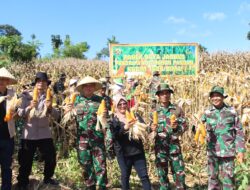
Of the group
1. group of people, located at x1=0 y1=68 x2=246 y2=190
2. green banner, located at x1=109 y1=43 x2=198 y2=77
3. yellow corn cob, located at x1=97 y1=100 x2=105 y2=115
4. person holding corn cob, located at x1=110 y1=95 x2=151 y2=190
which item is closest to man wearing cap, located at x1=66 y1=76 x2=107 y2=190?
group of people, located at x1=0 y1=68 x2=246 y2=190

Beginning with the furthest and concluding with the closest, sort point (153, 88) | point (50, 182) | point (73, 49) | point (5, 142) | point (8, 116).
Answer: point (73, 49), point (153, 88), point (50, 182), point (5, 142), point (8, 116)

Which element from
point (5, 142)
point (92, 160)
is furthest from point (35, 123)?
point (92, 160)

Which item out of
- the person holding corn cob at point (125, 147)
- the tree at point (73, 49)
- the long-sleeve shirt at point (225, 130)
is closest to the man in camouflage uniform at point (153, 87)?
the person holding corn cob at point (125, 147)

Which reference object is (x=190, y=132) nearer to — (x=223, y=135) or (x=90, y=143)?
(x=223, y=135)

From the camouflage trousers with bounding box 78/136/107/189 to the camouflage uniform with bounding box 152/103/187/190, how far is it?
741 millimetres

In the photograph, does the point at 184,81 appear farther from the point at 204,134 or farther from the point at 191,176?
the point at 204,134

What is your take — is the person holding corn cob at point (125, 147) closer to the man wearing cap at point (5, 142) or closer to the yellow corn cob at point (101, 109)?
the yellow corn cob at point (101, 109)

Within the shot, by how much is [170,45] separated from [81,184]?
7.55 metres

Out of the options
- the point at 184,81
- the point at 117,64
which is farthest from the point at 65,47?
the point at 184,81

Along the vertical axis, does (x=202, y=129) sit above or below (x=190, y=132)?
above

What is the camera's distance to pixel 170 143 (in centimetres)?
450

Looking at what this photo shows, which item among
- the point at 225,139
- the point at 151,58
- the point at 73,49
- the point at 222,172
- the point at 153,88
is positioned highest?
the point at 73,49

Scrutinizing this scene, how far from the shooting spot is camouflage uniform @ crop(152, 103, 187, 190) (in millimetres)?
4469

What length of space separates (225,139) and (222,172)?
1.39 ft
